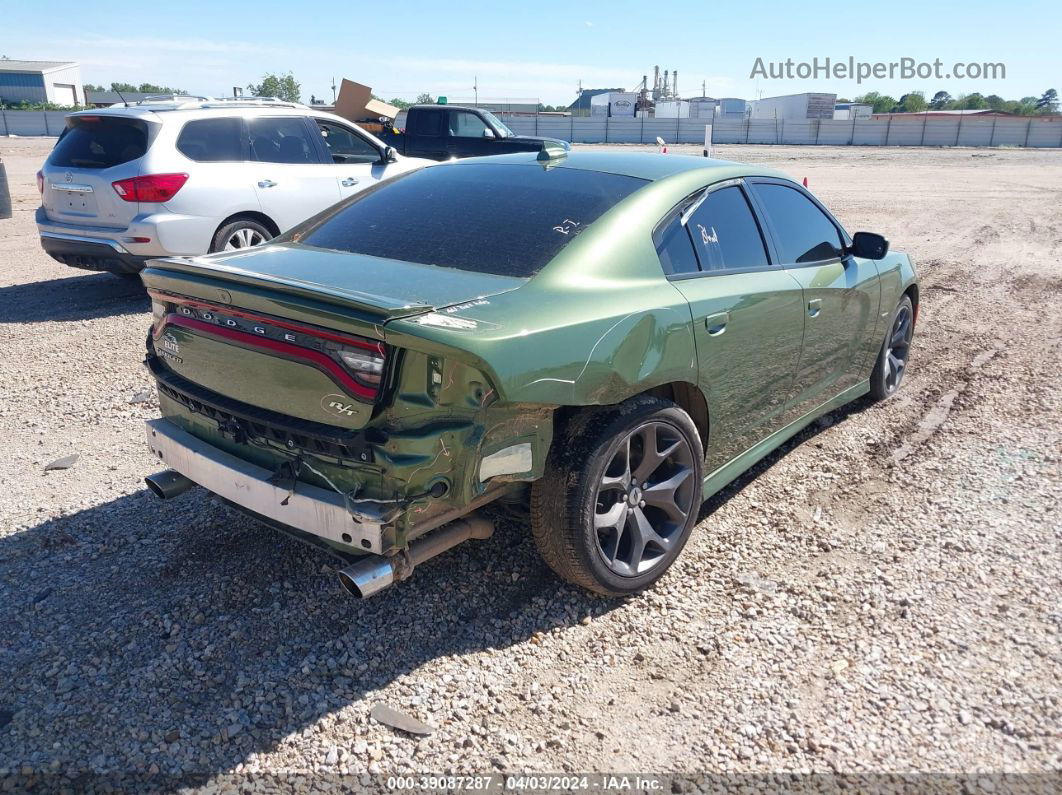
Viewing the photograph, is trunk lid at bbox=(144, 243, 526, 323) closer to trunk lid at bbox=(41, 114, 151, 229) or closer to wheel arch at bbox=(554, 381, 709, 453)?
wheel arch at bbox=(554, 381, 709, 453)

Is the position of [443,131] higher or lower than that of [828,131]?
lower

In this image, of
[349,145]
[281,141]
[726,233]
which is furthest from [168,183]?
[726,233]

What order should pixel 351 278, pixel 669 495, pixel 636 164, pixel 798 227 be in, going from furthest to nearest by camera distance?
pixel 798 227, pixel 636 164, pixel 669 495, pixel 351 278

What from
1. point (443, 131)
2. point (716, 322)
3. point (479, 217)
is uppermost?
point (443, 131)

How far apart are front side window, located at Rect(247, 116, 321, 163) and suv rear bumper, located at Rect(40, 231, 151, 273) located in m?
1.61

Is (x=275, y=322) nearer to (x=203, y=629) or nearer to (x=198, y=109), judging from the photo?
(x=203, y=629)

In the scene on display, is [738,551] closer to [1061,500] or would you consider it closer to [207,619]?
[1061,500]

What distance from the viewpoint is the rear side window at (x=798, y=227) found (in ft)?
13.9

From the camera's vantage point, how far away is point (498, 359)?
8.42 feet

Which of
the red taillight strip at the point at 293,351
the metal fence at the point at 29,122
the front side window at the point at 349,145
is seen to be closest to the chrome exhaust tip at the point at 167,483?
the red taillight strip at the point at 293,351

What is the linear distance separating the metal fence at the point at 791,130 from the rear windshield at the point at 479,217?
46907mm

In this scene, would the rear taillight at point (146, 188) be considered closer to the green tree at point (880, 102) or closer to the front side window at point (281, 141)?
the front side window at point (281, 141)

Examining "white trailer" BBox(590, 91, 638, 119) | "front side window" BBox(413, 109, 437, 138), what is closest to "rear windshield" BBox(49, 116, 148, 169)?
"front side window" BBox(413, 109, 437, 138)

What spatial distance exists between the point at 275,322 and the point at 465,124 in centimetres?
1473
